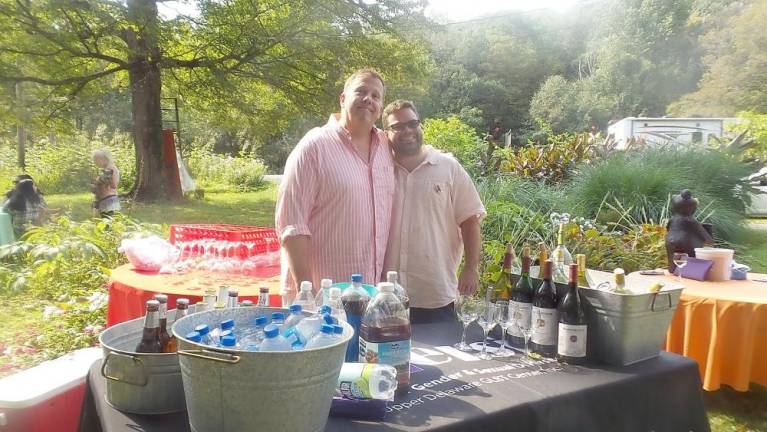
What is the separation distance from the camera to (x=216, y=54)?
38.7 feet

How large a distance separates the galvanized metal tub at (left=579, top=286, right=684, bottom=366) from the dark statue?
176 cm

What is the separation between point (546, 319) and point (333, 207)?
0.86 metres

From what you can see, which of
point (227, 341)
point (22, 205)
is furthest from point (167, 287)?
point (22, 205)

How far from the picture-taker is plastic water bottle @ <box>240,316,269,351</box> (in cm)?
108

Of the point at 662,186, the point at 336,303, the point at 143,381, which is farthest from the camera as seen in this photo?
the point at 662,186

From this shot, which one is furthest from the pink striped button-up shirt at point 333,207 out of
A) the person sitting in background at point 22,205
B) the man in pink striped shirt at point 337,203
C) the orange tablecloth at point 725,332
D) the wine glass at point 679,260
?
the person sitting in background at point 22,205

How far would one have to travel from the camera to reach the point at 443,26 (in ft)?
41.4

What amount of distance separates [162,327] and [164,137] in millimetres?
11558

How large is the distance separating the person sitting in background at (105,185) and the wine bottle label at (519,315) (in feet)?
20.7

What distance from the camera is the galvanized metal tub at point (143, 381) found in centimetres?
117

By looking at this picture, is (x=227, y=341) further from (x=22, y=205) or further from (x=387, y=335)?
(x=22, y=205)

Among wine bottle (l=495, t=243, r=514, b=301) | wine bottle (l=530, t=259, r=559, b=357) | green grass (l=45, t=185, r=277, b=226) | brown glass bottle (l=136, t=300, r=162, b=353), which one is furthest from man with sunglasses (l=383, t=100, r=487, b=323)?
green grass (l=45, t=185, r=277, b=226)

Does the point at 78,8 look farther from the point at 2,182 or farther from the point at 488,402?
the point at 488,402

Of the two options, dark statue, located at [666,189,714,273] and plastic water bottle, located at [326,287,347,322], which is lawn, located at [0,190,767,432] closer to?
dark statue, located at [666,189,714,273]
